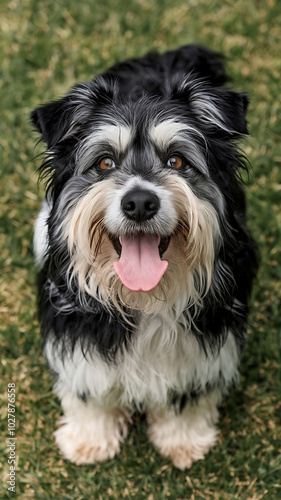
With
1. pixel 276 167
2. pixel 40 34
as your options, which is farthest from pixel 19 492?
pixel 40 34

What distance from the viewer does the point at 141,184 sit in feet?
6.73

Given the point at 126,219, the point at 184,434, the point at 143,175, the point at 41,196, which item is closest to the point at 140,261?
the point at 126,219

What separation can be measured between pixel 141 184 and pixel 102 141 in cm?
21

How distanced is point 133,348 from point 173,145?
0.84 m

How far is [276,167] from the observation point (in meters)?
3.99

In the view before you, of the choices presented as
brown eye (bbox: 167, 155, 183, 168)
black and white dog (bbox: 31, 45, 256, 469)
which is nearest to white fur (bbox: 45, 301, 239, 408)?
black and white dog (bbox: 31, 45, 256, 469)

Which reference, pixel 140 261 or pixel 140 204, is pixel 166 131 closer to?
pixel 140 204

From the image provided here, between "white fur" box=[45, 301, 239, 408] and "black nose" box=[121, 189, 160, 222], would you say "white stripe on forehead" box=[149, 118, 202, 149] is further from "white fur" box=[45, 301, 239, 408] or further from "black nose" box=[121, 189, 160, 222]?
"white fur" box=[45, 301, 239, 408]

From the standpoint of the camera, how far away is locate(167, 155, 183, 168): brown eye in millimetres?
2154

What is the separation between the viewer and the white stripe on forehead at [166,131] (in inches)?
81.7

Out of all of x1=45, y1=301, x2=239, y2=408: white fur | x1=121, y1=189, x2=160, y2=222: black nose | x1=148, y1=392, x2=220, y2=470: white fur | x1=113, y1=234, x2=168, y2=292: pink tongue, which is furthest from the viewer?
x1=148, y1=392, x2=220, y2=470: white fur

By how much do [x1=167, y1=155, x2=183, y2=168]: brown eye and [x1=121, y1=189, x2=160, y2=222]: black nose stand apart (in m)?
0.19

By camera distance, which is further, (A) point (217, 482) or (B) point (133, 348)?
(A) point (217, 482)

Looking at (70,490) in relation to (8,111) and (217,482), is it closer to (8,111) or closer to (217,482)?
(217,482)
